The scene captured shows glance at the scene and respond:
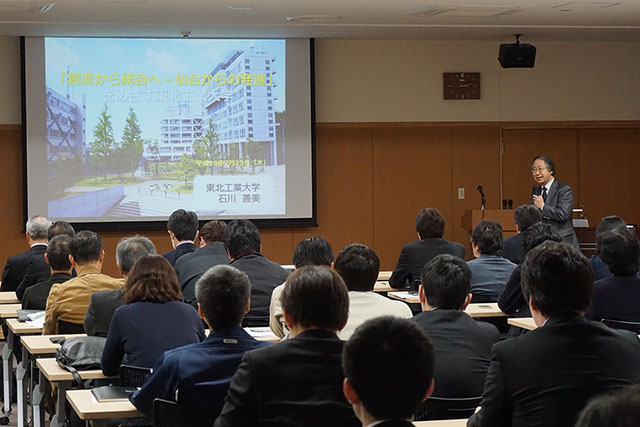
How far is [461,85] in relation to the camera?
11469 mm

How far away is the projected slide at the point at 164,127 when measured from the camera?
10.4 m

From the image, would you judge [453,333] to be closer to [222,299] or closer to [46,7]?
[222,299]

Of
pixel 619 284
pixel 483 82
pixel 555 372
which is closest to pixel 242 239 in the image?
pixel 619 284

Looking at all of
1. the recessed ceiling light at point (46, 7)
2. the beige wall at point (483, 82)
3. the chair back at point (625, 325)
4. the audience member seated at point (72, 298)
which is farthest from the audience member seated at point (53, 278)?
the beige wall at point (483, 82)

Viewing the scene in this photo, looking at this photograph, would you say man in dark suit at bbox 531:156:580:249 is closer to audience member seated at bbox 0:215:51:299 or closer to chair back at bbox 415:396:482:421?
audience member seated at bbox 0:215:51:299

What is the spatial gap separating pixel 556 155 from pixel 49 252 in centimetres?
817

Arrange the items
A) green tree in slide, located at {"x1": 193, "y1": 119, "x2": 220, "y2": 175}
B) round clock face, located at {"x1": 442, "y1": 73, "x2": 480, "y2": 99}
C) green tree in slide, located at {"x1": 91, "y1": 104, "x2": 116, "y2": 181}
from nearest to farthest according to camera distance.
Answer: green tree in slide, located at {"x1": 91, "y1": 104, "x2": 116, "y2": 181}, green tree in slide, located at {"x1": 193, "y1": 119, "x2": 220, "y2": 175}, round clock face, located at {"x1": 442, "y1": 73, "x2": 480, "y2": 99}

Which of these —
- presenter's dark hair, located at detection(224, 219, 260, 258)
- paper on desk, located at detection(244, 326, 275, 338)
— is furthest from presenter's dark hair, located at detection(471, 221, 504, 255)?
paper on desk, located at detection(244, 326, 275, 338)

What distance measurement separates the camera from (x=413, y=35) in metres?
10.9

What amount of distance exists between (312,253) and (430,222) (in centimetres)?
215

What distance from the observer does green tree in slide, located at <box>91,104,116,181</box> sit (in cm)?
1048

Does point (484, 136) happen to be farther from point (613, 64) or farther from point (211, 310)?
point (211, 310)

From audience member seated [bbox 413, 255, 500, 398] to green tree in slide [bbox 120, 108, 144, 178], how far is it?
748cm

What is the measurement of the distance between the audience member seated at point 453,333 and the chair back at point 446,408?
0.42 ft
